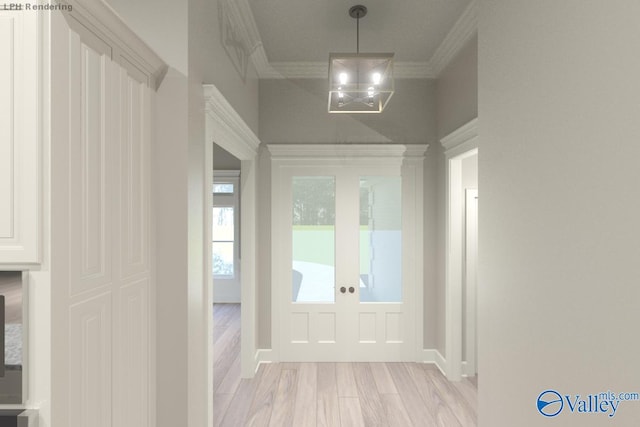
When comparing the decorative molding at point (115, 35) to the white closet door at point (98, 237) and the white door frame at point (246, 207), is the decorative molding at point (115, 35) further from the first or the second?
the white door frame at point (246, 207)

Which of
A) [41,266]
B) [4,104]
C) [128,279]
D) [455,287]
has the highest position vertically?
[4,104]

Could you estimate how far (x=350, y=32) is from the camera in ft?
10.4

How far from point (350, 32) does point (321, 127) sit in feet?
3.54

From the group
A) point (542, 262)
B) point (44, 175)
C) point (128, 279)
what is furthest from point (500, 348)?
point (44, 175)

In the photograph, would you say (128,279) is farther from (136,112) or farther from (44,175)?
(136,112)

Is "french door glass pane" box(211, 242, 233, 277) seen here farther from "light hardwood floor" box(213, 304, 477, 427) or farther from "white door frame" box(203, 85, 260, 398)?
"white door frame" box(203, 85, 260, 398)

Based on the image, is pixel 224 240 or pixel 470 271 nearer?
pixel 470 271

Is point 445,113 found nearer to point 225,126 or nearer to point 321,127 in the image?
point 321,127

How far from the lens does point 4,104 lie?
3.49 ft

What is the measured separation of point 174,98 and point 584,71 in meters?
1.72

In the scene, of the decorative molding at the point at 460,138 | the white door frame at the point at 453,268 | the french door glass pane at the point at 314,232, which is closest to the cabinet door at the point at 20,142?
the decorative molding at the point at 460,138

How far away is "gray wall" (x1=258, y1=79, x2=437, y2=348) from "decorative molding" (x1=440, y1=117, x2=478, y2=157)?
404 millimetres

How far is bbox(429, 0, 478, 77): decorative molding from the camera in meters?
2.92

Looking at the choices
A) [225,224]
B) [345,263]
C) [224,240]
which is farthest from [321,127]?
[224,240]
